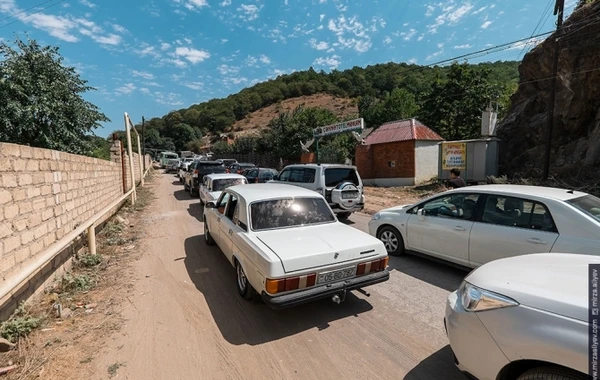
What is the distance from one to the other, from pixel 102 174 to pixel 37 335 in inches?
257

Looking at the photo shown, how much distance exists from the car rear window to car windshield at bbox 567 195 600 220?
19.5 feet

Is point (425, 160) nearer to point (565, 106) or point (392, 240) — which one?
point (565, 106)

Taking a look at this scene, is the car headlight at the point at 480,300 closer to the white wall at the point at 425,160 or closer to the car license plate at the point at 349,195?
the car license plate at the point at 349,195

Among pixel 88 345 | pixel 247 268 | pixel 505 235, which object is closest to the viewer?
pixel 88 345

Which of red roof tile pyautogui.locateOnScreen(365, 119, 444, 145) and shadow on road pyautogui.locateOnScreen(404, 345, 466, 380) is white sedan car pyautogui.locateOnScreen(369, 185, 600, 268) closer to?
shadow on road pyautogui.locateOnScreen(404, 345, 466, 380)

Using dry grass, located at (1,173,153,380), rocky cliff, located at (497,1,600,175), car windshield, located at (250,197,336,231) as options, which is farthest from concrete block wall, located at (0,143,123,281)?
rocky cliff, located at (497,1,600,175)

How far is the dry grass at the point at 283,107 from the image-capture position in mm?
82988

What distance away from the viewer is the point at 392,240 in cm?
611

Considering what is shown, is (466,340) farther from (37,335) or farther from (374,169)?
(374,169)

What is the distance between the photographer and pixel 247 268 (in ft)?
12.8

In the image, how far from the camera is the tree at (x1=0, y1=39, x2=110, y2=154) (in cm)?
897

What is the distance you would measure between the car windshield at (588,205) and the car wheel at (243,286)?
4.40 m

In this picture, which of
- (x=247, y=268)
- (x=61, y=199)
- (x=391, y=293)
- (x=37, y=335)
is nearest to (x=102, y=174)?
(x=61, y=199)

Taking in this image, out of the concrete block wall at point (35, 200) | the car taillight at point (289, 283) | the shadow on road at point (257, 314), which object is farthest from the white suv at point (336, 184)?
the concrete block wall at point (35, 200)
